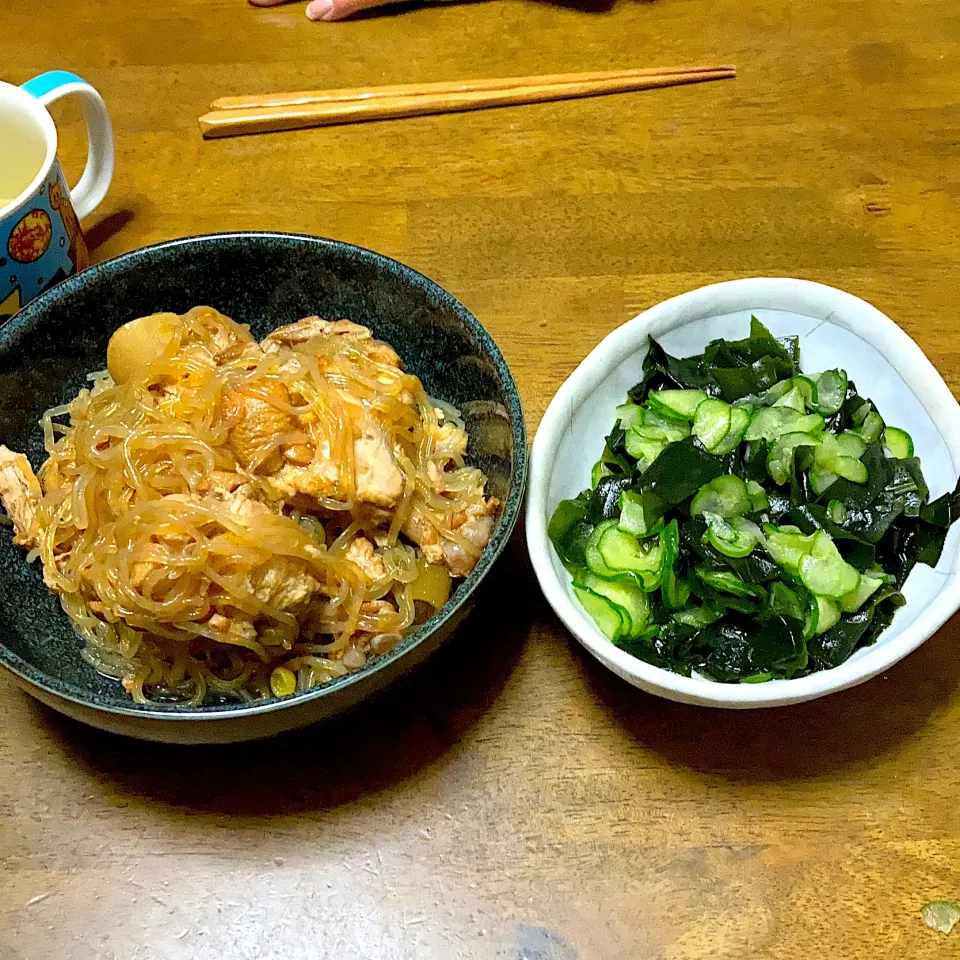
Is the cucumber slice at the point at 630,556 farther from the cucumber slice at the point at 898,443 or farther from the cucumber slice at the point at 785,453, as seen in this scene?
the cucumber slice at the point at 898,443

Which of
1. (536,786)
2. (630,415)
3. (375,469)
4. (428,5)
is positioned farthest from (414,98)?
(536,786)

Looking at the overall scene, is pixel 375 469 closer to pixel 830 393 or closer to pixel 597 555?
pixel 597 555

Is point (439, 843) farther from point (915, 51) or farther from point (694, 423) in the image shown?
point (915, 51)

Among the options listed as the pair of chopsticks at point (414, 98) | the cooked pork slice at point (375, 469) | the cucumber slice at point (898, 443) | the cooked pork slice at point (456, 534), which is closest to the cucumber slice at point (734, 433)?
the cucumber slice at point (898, 443)

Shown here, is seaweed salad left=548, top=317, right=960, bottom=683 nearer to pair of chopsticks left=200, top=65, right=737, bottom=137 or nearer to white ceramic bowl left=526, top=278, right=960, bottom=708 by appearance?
white ceramic bowl left=526, top=278, right=960, bottom=708

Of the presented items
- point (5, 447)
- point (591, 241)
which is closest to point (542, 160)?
Answer: point (591, 241)

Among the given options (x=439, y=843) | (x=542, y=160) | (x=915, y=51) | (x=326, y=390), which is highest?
(x=326, y=390)
